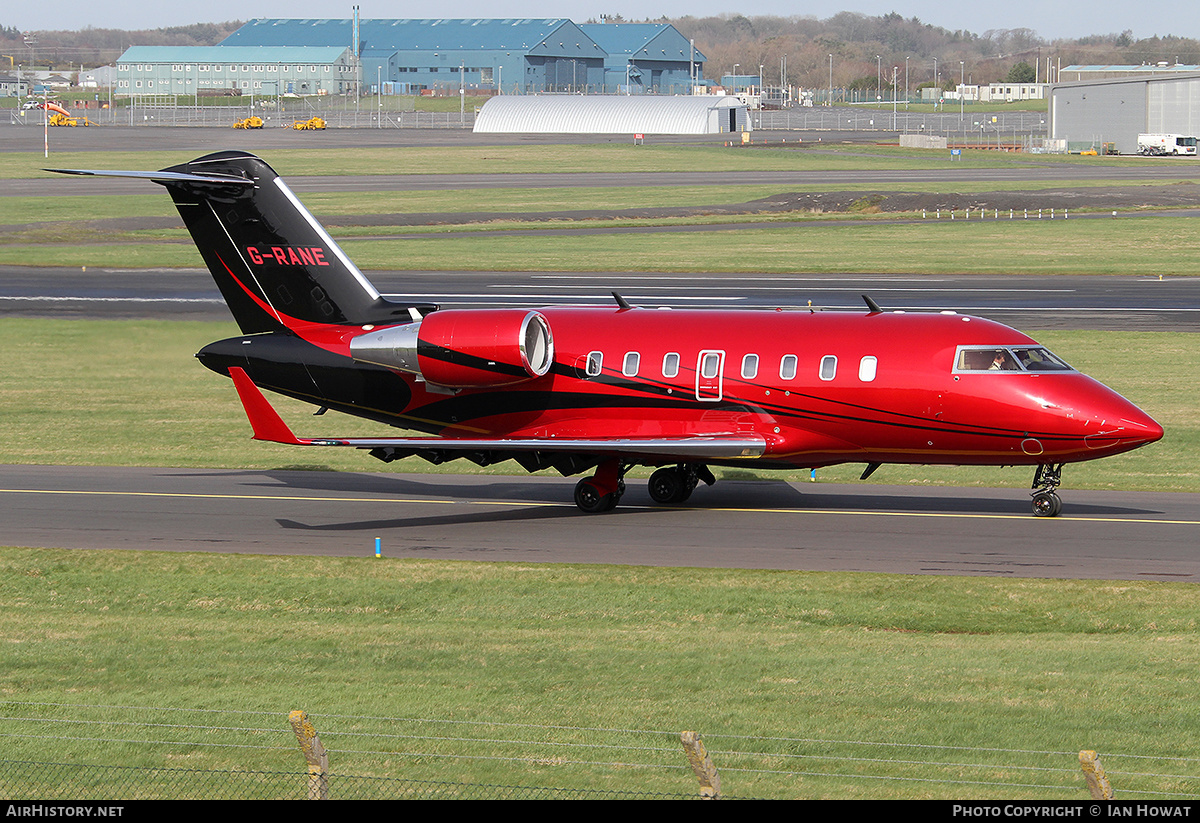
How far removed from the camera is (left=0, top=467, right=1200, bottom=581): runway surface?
2484 centimetres

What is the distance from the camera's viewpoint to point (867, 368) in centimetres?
2702

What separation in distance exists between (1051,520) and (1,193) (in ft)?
329

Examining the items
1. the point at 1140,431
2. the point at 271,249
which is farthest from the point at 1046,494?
the point at 271,249

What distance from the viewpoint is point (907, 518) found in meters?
27.9

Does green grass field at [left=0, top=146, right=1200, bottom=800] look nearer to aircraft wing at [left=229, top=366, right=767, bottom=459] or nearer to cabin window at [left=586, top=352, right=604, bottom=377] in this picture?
aircraft wing at [left=229, top=366, right=767, bottom=459]

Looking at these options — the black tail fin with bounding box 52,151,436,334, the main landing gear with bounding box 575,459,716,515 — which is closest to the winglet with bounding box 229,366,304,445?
the black tail fin with bounding box 52,151,436,334

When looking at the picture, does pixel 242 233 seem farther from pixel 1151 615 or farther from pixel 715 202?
pixel 715 202

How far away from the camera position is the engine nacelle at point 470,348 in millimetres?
27859

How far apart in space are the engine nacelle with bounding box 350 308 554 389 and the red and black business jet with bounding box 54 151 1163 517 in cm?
4

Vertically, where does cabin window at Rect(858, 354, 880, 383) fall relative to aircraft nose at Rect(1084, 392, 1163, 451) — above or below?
above

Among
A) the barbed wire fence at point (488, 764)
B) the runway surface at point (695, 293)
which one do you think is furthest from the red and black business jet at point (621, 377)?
the runway surface at point (695, 293)

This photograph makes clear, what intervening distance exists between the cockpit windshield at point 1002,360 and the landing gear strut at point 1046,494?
2.06 metres

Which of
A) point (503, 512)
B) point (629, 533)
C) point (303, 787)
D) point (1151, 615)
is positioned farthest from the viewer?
point (503, 512)

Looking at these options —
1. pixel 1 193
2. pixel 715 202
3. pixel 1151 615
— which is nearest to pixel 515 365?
pixel 1151 615
